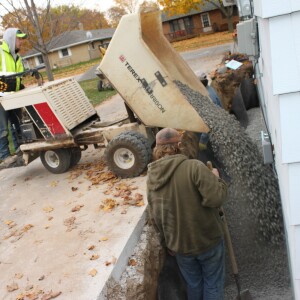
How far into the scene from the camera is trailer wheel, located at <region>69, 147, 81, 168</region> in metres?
7.09

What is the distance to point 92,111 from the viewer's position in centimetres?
711

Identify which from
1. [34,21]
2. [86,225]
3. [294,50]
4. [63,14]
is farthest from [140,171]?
[63,14]

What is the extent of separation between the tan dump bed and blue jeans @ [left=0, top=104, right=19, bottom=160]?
2.19m

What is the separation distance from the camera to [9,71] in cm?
686

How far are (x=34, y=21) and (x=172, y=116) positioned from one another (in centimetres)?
1001

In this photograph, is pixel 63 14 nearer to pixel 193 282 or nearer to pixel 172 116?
pixel 172 116

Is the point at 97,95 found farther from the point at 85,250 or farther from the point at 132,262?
the point at 132,262

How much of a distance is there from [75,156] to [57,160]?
344 mm

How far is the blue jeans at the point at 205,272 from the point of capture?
13.3 feet

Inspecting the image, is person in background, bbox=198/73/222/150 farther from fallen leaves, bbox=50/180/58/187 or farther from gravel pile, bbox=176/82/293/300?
fallen leaves, bbox=50/180/58/187

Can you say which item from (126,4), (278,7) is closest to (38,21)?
(278,7)

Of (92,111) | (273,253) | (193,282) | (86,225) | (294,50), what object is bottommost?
(273,253)

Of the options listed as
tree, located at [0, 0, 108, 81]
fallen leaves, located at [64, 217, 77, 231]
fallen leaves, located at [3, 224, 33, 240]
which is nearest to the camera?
fallen leaves, located at [64, 217, 77, 231]

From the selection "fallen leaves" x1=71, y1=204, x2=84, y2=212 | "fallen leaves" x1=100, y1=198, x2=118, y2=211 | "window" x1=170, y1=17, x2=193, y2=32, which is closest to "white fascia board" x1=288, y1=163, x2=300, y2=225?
"fallen leaves" x1=100, y1=198, x2=118, y2=211
